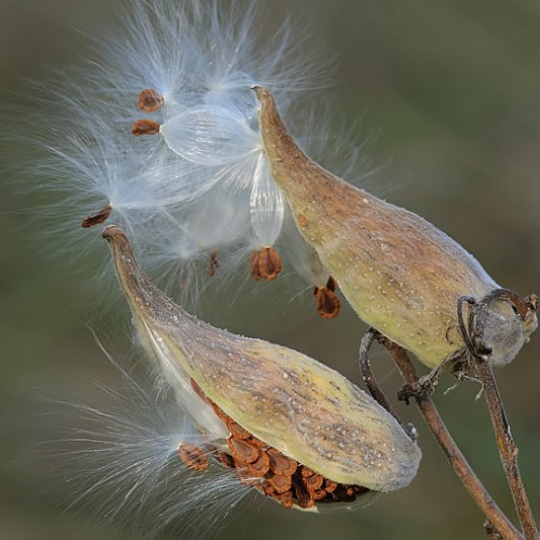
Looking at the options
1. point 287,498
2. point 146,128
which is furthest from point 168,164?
point 287,498

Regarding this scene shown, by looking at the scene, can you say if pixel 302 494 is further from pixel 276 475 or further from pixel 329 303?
pixel 329 303

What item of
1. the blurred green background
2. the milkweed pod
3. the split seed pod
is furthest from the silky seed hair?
the blurred green background

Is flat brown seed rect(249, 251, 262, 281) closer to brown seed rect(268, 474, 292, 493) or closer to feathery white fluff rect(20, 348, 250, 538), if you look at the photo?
feathery white fluff rect(20, 348, 250, 538)

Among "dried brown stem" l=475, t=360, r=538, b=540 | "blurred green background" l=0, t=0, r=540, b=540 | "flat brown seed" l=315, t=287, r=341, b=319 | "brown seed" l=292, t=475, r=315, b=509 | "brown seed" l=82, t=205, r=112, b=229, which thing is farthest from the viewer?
"blurred green background" l=0, t=0, r=540, b=540

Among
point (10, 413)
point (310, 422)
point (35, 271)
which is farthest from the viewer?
point (35, 271)

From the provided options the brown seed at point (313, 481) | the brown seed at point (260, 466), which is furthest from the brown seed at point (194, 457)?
the brown seed at point (313, 481)

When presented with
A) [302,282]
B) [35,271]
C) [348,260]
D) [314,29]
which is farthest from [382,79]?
[348,260]

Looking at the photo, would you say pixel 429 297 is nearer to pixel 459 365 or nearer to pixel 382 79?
pixel 459 365
